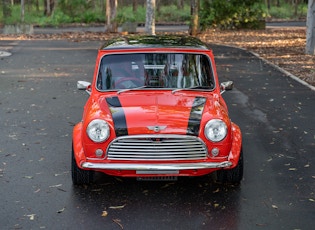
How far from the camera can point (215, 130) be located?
18.7ft

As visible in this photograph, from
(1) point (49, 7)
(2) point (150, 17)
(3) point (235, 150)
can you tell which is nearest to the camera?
(3) point (235, 150)

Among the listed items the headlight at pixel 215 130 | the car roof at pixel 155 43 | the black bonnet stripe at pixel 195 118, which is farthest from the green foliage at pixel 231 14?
the headlight at pixel 215 130

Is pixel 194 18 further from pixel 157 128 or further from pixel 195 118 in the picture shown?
pixel 157 128

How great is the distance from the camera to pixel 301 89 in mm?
12445

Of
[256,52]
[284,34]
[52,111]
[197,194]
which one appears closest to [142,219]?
[197,194]

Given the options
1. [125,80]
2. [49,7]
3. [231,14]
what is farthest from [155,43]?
[49,7]

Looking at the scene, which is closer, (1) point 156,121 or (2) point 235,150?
(1) point 156,121

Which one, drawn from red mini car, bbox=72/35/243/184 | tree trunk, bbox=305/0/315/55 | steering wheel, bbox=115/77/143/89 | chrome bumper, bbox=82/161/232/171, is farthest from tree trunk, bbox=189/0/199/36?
chrome bumper, bbox=82/161/232/171

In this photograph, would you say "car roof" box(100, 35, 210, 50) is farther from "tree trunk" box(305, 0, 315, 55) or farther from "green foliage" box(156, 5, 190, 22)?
"green foliage" box(156, 5, 190, 22)

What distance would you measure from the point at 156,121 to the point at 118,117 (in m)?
0.42

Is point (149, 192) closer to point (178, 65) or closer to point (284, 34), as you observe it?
point (178, 65)

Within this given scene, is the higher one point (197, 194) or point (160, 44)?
point (160, 44)

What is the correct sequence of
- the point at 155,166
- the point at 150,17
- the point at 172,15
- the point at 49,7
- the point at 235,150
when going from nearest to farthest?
the point at 155,166
the point at 235,150
the point at 150,17
the point at 49,7
the point at 172,15

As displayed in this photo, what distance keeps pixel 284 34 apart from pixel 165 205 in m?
23.0
